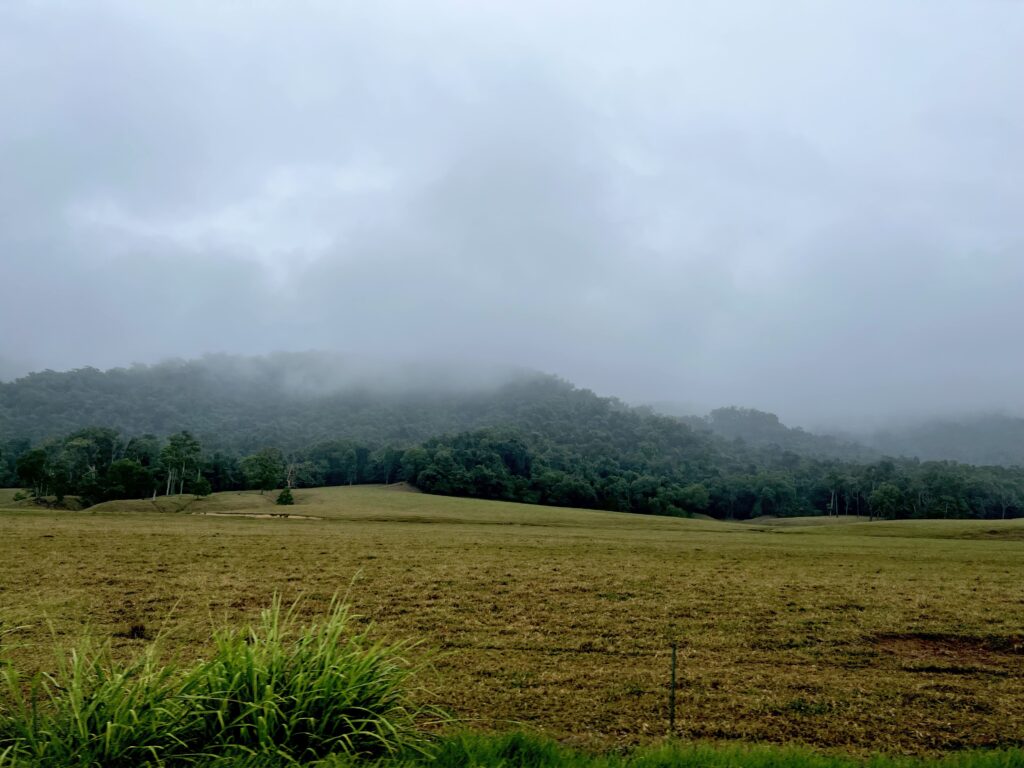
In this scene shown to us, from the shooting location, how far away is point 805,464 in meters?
151

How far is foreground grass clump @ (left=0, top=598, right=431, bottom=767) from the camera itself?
4.80 meters

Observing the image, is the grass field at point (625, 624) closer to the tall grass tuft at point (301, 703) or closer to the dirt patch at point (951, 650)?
the dirt patch at point (951, 650)

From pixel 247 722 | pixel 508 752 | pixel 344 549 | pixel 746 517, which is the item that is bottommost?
pixel 746 517

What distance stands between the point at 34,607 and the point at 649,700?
13461 millimetres

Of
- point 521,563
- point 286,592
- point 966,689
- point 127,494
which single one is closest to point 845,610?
point 966,689

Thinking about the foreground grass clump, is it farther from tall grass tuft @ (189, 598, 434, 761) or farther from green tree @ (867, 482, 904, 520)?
green tree @ (867, 482, 904, 520)

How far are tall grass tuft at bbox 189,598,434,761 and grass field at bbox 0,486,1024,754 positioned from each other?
1221 mm

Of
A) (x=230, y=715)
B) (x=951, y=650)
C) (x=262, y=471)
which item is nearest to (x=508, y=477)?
(x=262, y=471)

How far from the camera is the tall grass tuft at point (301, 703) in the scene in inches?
199

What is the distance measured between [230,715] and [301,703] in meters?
0.68

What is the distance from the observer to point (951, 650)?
39.3 ft

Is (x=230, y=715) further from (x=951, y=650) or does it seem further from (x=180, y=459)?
(x=180, y=459)

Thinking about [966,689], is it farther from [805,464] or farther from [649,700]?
[805,464]

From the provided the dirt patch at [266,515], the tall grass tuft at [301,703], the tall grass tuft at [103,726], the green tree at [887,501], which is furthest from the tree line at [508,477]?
the tall grass tuft at [301,703]
